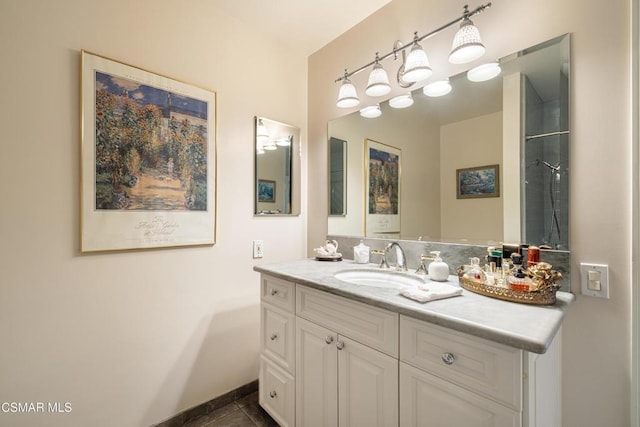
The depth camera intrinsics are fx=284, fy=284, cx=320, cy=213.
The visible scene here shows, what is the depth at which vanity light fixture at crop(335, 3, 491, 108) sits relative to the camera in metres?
1.22

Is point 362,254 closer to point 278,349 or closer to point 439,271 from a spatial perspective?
point 439,271

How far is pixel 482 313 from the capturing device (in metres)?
0.84

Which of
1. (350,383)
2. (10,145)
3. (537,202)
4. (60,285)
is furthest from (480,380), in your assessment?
(10,145)

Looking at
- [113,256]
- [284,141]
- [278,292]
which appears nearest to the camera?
[113,256]

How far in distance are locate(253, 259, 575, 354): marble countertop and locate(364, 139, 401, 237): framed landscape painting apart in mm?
561

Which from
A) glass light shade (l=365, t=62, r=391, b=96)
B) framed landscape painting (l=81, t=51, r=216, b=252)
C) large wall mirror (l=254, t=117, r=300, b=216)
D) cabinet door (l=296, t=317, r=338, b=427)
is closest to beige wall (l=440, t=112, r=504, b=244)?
glass light shade (l=365, t=62, r=391, b=96)

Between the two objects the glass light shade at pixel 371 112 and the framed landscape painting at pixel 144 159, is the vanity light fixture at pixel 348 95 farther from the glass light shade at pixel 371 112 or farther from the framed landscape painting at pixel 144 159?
the framed landscape painting at pixel 144 159

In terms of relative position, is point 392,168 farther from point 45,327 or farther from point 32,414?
point 32,414

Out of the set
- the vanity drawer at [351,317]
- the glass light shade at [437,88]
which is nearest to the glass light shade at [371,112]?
→ the glass light shade at [437,88]

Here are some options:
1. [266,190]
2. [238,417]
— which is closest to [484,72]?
[266,190]

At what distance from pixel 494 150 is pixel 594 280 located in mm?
621

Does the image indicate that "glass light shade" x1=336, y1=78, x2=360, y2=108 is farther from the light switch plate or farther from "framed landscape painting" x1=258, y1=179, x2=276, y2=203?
the light switch plate

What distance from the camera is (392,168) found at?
1.71 metres

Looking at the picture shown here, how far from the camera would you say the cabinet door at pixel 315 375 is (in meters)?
1.18
